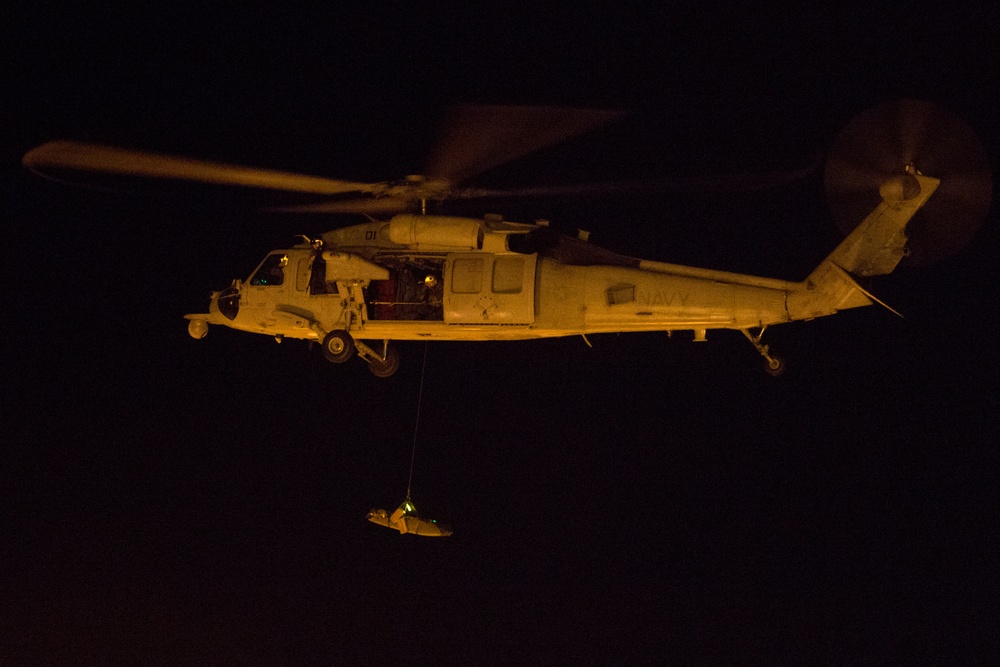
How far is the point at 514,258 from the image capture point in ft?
33.8

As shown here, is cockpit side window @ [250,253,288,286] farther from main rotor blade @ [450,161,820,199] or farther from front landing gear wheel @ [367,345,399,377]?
main rotor blade @ [450,161,820,199]

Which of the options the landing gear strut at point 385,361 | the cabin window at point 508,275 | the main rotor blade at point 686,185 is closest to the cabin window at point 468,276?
the cabin window at point 508,275

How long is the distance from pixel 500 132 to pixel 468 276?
4.07 feet

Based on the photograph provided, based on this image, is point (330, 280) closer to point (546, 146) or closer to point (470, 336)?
point (470, 336)

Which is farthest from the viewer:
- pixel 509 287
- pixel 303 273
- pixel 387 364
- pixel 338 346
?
pixel 387 364

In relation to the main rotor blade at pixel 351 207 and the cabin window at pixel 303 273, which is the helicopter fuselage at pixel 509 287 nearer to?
the cabin window at pixel 303 273

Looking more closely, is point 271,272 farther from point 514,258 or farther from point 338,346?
point 514,258

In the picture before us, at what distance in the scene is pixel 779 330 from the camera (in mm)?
11578

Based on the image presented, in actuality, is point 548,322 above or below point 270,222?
below

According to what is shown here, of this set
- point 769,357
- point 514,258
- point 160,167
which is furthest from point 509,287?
point 160,167

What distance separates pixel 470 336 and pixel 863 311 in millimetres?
4176

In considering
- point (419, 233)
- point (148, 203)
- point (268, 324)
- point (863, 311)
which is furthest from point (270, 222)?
point (863, 311)

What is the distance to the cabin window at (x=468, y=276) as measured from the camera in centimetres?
1028

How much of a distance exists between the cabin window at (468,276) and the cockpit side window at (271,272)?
60.4 inches
